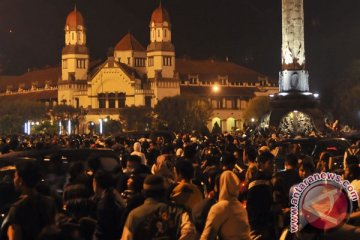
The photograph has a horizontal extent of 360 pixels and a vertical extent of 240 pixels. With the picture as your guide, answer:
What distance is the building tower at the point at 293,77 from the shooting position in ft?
198

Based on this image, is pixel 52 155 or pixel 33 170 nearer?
pixel 33 170

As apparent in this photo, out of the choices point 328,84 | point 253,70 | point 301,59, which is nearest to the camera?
point 301,59

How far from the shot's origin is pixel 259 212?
389 inches

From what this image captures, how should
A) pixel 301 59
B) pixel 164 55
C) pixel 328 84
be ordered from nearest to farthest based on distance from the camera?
1. pixel 301 59
2. pixel 328 84
3. pixel 164 55

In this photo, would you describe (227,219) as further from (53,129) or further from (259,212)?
(53,129)

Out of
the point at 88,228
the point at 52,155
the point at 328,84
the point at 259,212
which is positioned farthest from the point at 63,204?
the point at 328,84

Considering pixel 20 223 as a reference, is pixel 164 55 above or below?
above

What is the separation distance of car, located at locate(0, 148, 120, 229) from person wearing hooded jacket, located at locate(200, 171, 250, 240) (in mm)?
3772

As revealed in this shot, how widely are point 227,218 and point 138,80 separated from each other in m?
122

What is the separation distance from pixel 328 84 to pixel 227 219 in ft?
297

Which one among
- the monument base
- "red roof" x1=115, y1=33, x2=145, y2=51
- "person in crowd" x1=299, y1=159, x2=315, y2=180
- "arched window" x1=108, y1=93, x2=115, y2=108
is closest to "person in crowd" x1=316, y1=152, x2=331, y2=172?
"person in crowd" x1=299, y1=159, x2=315, y2=180

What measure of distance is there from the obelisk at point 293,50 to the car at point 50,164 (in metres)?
44.9

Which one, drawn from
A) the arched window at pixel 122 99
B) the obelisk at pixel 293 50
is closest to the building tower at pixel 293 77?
the obelisk at pixel 293 50

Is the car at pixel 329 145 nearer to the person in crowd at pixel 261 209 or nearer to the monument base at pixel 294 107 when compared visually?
the person in crowd at pixel 261 209
